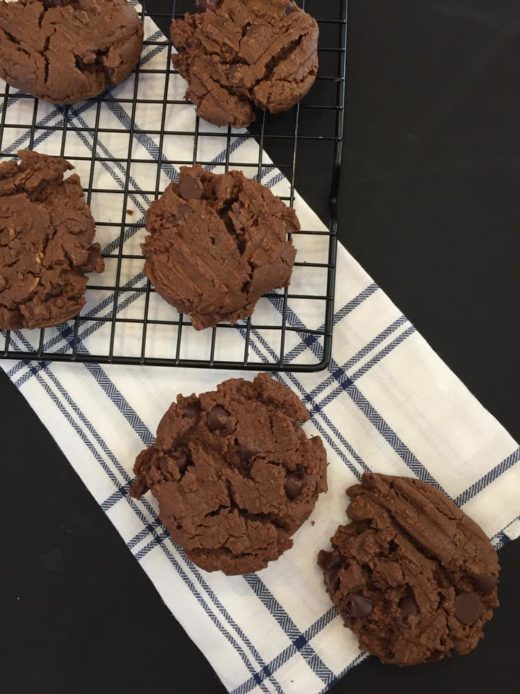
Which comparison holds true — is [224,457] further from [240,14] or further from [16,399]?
[240,14]

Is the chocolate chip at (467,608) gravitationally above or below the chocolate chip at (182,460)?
below

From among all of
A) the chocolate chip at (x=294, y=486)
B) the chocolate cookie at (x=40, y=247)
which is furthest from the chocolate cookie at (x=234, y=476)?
the chocolate cookie at (x=40, y=247)

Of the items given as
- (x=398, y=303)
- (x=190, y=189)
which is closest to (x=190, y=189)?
(x=190, y=189)

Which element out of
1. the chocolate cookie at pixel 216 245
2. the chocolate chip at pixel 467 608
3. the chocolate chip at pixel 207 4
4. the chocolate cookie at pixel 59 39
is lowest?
the chocolate chip at pixel 467 608

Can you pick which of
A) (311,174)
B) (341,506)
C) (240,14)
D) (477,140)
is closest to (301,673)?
(341,506)

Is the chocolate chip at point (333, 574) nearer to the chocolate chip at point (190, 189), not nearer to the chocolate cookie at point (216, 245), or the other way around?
the chocolate cookie at point (216, 245)

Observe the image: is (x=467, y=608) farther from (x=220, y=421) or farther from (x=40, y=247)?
(x=40, y=247)
